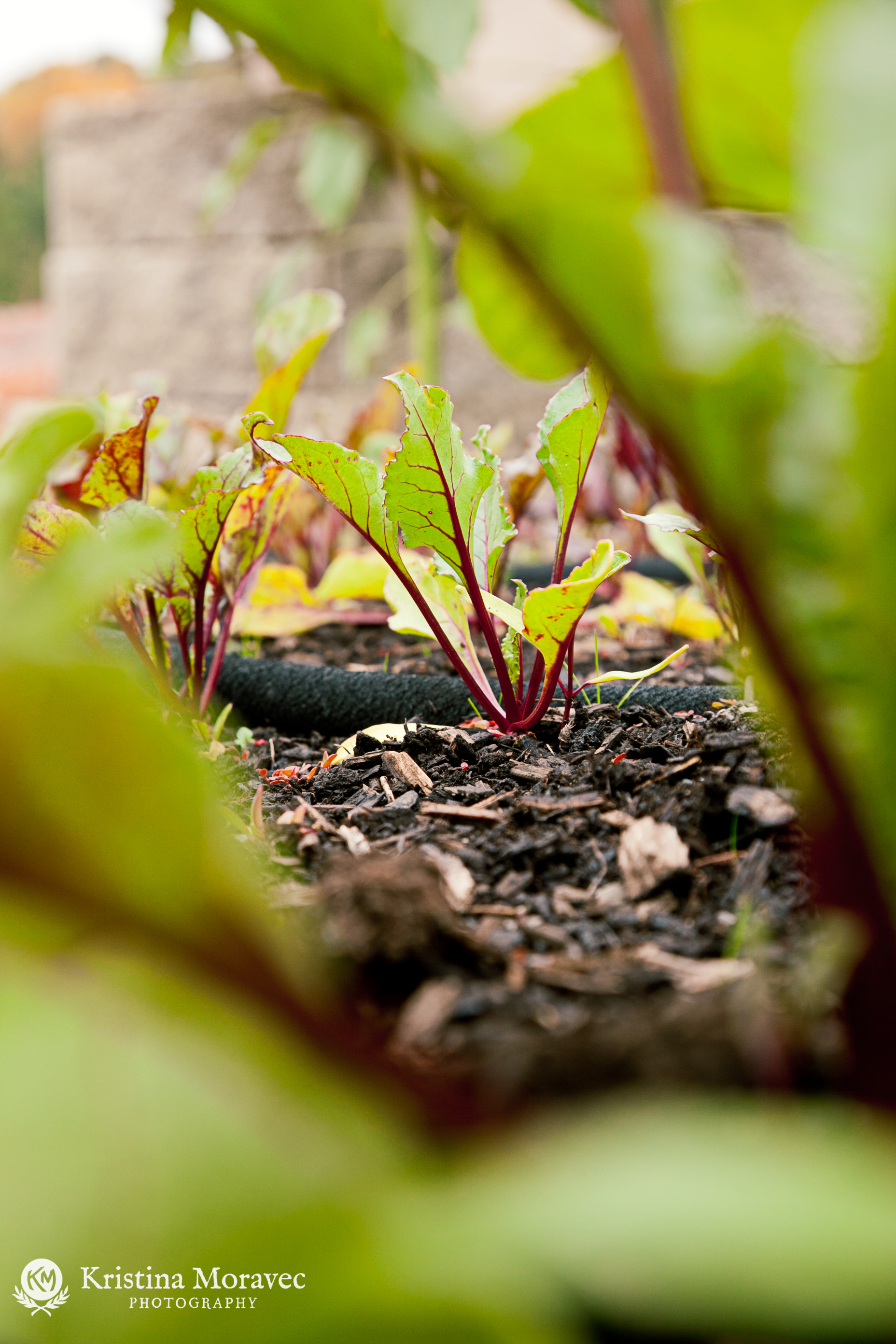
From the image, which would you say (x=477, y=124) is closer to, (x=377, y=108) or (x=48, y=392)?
(x=377, y=108)

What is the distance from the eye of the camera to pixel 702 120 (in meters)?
0.43

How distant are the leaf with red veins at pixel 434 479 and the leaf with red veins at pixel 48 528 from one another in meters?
0.28

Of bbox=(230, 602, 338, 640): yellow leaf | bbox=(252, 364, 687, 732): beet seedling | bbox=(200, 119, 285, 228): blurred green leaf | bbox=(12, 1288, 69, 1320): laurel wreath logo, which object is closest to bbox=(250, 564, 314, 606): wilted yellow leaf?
bbox=(230, 602, 338, 640): yellow leaf

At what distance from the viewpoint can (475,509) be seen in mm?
663

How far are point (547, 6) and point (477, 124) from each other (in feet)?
13.0

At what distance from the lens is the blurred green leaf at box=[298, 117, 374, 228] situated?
3023 mm

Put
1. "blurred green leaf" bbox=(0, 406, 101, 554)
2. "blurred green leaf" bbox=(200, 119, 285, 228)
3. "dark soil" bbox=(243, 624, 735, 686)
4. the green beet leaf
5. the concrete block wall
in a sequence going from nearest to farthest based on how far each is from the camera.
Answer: "blurred green leaf" bbox=(0, 406, 101, 554)
the green beet leaf
"dark soil" bbox=(243, 624, 735, 686)
"blurred green leaf" bbox=(200, 119, 285, 228)
the concrete block wall

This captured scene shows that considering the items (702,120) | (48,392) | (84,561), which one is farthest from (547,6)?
(84,561)

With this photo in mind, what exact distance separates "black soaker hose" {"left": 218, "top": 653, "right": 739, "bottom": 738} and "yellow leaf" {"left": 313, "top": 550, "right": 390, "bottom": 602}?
0.71ft

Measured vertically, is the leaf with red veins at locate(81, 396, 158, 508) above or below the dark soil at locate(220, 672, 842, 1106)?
above

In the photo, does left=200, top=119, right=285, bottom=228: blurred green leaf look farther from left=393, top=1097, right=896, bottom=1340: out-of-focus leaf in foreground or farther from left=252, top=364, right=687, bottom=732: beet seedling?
left=393, top=1097, right=896, bottom=1340: out-of-focus leaf in foreground

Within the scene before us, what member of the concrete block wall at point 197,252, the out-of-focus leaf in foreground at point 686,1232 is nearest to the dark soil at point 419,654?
the out-of-focus leaf in foreground at point 686,1232

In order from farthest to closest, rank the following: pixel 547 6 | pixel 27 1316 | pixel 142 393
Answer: pixel 547 6 → pixel 142 393 → pixel 27 1316

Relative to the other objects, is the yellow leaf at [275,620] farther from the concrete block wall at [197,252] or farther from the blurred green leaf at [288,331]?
the concrete block wall at [197,252]
